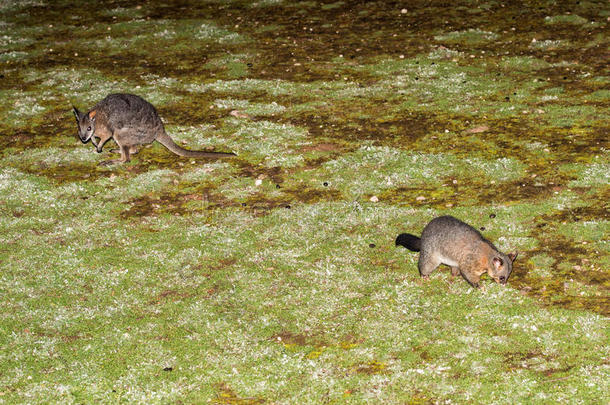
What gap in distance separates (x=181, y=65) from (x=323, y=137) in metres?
8.40

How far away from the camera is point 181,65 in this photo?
22234mm

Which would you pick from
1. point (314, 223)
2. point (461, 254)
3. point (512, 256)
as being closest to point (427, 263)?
point (461, 254)

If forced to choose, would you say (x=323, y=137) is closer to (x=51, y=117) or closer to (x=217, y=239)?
(x=217, y=239)

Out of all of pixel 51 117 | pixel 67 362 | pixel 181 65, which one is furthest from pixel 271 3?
pixel 67 362

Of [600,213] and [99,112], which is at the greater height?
[99,112]

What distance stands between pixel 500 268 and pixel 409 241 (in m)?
1.65

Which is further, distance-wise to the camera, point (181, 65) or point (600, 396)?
point (181, 65)

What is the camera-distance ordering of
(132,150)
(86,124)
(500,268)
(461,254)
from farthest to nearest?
(132,150), (86,124), (461,254), (500,268)

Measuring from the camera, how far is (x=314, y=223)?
484 inches

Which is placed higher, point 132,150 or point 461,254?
point 461,254

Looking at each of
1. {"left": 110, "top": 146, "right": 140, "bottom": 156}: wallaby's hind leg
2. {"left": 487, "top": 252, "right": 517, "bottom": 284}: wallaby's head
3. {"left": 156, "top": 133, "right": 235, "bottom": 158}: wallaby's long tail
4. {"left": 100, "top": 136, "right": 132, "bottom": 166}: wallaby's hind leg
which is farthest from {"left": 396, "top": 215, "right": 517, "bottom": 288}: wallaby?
{"left": 110, "top": 146, "right": 140, "bottom": 156}: wallaby's hind leg

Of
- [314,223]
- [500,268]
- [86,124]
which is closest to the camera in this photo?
[500,268]

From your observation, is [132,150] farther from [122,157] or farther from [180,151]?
[180,151]

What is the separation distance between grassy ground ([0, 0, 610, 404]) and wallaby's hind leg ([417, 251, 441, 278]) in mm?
235
